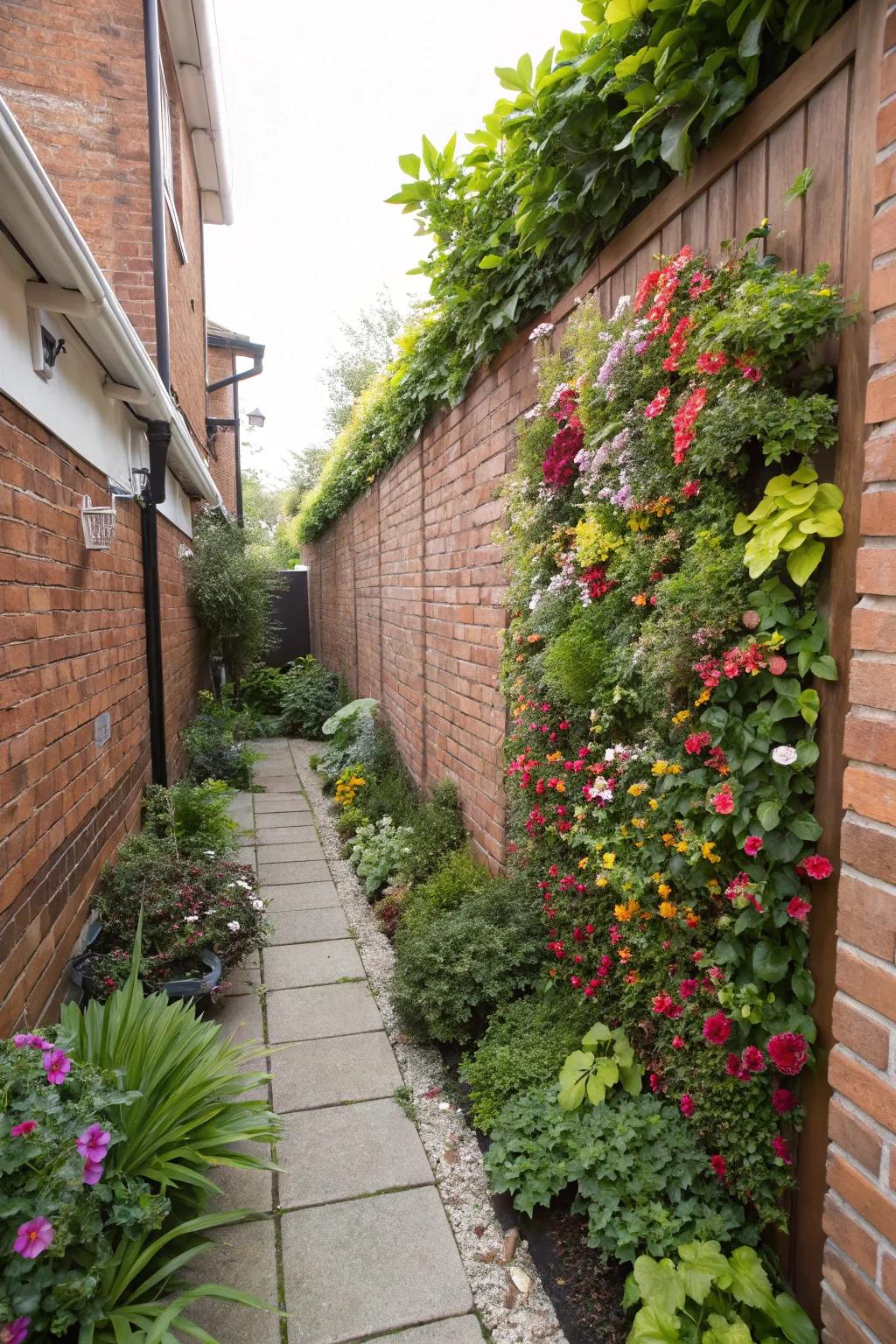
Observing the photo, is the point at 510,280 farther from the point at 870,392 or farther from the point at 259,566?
the point at 259,566

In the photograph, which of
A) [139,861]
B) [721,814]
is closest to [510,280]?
[721,814]

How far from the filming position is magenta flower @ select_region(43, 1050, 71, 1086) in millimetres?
1495

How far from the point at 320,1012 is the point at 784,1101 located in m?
2.11

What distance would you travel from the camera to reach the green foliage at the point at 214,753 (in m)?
6.50

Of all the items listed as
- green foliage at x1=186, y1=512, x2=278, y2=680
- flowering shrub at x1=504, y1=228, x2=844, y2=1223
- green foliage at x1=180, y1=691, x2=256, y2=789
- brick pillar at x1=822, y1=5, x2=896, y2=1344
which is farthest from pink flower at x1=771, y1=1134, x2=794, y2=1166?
green foliage at x1=186, y1=512, x2=278, y2=680

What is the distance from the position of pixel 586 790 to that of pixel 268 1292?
59.9 inches

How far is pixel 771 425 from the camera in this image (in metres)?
1.35

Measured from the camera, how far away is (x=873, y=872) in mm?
1240

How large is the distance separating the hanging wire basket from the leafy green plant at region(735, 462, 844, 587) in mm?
2523

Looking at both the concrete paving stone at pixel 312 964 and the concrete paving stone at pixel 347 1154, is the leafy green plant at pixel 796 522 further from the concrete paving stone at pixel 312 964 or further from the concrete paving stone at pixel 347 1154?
the concrete paving stone at pixel 312 964

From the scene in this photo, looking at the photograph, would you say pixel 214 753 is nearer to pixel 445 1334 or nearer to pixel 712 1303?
pixel 445 1334

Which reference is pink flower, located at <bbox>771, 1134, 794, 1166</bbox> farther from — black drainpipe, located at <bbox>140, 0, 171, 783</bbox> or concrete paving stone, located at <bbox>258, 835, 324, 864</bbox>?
black drainpipe, located at <bbox>140, 0, 171, 783</bbox>

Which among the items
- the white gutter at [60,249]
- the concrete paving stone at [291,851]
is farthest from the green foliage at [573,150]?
the concrete paving stone at [291,851]


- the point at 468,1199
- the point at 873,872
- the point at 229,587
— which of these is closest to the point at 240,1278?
the point at 468,1199
